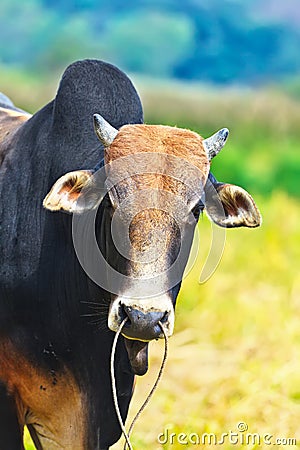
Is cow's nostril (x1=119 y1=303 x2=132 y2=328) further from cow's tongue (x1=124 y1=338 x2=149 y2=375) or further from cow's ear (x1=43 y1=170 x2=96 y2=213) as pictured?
cow's ear (x1=43 y1=170 x2=96 y2=213)

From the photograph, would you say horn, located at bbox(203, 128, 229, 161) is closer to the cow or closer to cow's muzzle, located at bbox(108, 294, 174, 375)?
the cow

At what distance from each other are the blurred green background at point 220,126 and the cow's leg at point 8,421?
1085 millimetres

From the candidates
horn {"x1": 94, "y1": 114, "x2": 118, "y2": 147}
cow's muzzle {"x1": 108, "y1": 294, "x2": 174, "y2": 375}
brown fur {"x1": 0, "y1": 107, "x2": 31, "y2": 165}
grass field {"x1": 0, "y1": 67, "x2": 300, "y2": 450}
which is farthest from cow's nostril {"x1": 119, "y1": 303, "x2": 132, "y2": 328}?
grass field {"x1": 0, "y1": 67, "x2": 300, "y2": 450}

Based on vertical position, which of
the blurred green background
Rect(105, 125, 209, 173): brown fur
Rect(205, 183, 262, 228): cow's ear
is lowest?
the blurred green background

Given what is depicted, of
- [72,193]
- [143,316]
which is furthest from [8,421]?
[143,316]

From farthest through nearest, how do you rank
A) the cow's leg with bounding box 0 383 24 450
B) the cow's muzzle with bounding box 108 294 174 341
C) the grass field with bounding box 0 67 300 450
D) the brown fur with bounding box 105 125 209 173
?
the grass field with bounding box 0 67 300 450 < the cow's leg with bounding box 0 383 24 450 < the brown fur with bounding box 105 125 209 173 < the cow's muzzle with bounding box 108 294 174 341

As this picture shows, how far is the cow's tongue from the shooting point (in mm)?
3826

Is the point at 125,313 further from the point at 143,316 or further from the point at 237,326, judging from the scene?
the point at 237,326

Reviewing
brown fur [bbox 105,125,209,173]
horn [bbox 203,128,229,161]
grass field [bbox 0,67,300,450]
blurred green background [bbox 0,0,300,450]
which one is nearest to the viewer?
brown fur [bbox 105,125,209,173]

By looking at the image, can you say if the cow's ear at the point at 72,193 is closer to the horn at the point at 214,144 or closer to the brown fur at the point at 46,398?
the horn at the point at 214,144

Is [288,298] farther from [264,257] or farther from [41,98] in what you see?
[41,98]

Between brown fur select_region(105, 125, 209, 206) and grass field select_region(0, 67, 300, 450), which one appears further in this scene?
grass field select_region(0, 67, 300, 450)

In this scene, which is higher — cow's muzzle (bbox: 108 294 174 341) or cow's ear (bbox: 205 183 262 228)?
cow's ear (bbox: 205 183 262 228)

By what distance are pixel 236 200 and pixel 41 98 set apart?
7945 mm
